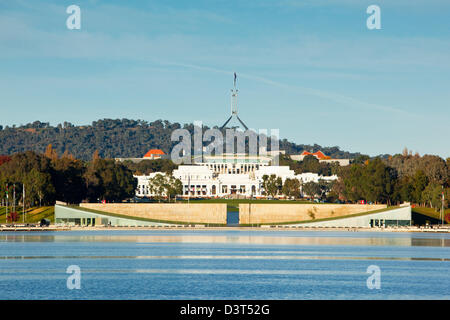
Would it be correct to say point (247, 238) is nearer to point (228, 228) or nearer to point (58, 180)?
point (228, 228)

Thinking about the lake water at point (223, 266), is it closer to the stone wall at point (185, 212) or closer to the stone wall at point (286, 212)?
the stone wall at point (185, 212)

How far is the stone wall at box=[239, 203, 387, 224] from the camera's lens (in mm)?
133250

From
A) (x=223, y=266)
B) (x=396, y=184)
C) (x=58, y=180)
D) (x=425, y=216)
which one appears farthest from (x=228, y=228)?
(x=223, y=266)

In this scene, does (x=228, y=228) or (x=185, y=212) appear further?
(x=185, y=212)

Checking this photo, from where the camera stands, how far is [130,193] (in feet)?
561

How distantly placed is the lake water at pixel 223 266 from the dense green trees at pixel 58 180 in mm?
24779

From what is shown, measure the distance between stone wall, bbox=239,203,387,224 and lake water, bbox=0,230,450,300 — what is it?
25.3 m

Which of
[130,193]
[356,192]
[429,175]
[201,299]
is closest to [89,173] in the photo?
[130,193]

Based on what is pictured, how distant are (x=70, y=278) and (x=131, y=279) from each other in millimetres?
4540

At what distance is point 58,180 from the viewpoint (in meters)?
140

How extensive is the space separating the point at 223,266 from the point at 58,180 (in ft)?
256

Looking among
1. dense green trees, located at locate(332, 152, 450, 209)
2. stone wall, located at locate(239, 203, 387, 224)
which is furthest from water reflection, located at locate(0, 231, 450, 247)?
dense green trees, located at locate(332, 152, 450, 209)

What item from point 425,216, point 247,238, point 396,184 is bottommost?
point 247,238

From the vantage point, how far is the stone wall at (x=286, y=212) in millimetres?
133250
